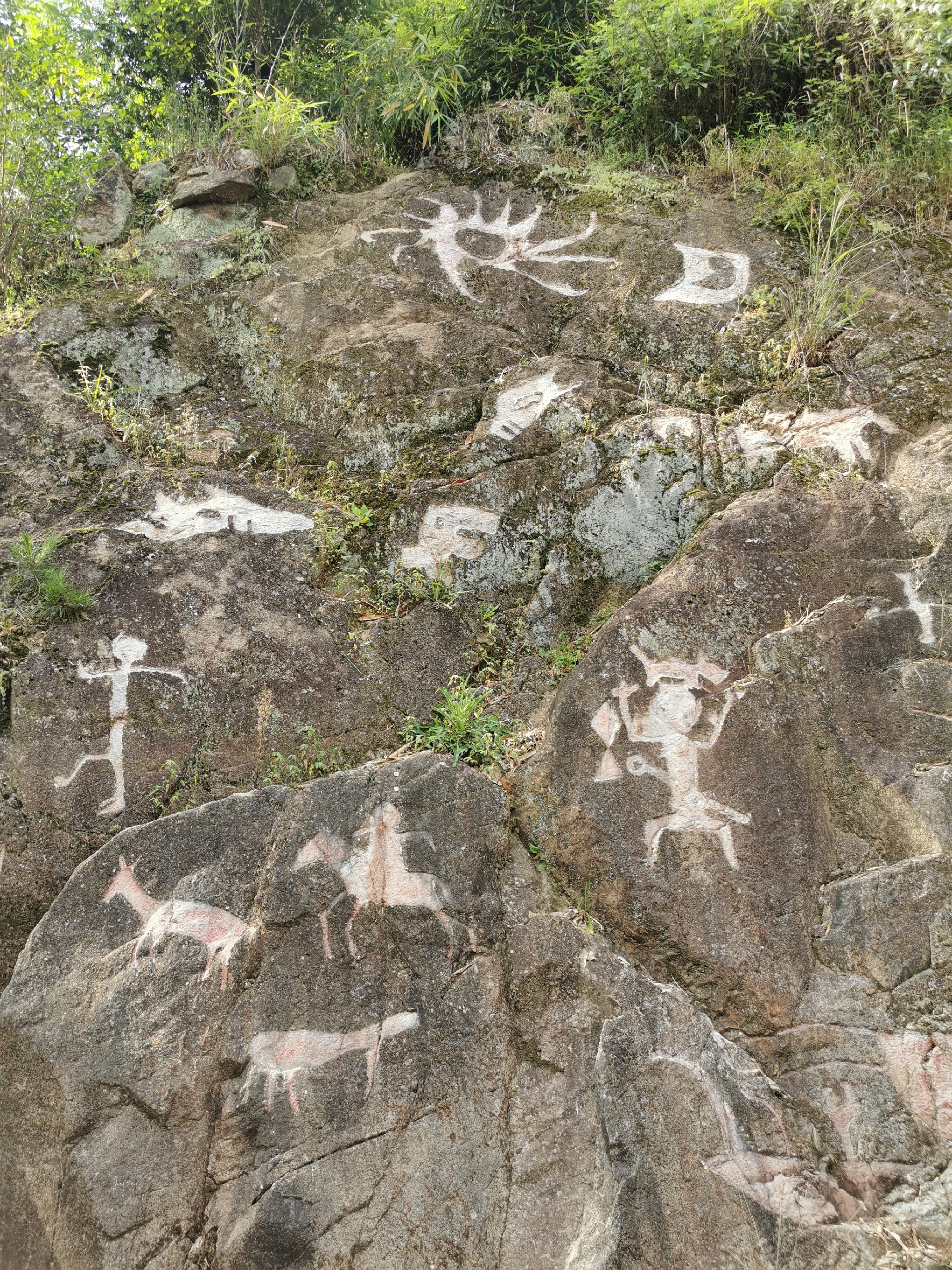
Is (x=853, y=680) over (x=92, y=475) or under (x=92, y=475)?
under

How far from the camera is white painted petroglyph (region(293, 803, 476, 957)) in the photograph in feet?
13.5

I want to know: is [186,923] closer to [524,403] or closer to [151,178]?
[524,403]

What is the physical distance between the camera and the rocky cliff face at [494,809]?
360 centimetres

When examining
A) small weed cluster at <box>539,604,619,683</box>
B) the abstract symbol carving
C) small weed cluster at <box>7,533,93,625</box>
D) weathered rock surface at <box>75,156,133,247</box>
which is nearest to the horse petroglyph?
small weed cluster at <box>539,604,619,683</box>

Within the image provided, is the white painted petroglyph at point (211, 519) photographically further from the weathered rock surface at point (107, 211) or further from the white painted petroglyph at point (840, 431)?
the weathered rock surface at point (107, 211)

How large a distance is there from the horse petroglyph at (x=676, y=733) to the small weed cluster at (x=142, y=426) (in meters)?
3.08

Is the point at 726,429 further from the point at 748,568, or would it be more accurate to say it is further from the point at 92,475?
the point at 92,475

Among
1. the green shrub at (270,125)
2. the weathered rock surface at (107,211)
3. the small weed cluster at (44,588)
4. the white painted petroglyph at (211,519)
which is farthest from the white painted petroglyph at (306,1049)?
the green shrub at (270,125)

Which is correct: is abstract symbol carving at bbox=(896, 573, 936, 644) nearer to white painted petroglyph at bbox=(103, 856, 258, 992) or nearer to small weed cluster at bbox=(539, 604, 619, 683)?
small weed cluster at bbox=(539, 604, 619, 683)

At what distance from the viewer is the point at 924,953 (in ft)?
12.3

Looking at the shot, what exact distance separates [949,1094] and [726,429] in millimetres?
3467

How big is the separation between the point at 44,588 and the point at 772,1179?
4.24 meters

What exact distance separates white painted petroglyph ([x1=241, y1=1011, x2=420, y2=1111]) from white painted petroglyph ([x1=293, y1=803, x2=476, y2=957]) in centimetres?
34

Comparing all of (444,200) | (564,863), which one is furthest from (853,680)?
(444,200)
